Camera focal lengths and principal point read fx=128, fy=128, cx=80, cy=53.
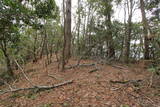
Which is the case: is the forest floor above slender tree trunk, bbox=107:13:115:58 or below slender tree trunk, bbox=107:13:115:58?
below

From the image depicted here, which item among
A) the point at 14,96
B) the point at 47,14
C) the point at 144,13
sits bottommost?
the point at 14,96

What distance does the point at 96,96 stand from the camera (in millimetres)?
3727

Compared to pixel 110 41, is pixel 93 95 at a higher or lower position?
lower

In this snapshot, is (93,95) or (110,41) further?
(110,41)

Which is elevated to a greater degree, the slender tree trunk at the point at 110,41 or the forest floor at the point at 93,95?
the slender tree trunk at the point at 110,41

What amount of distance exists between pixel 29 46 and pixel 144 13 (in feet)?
29.7

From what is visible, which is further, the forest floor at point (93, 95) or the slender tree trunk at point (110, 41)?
the slender tree trunk at point (110, 41)

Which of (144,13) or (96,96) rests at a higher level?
(144,13)

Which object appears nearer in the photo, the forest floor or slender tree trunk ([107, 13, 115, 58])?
the forest floor

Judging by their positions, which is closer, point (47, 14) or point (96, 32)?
point (47, 14)

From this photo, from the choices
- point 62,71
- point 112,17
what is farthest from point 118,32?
point 62,71

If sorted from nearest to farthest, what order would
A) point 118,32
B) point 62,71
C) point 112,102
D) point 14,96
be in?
point 112,102 < point 14,96 < point 62,71 < point 118,32

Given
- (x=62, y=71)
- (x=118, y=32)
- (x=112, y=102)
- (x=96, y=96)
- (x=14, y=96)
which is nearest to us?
(x=112, y=102)

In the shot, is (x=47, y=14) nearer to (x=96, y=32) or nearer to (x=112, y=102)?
(x=112, y=102)
